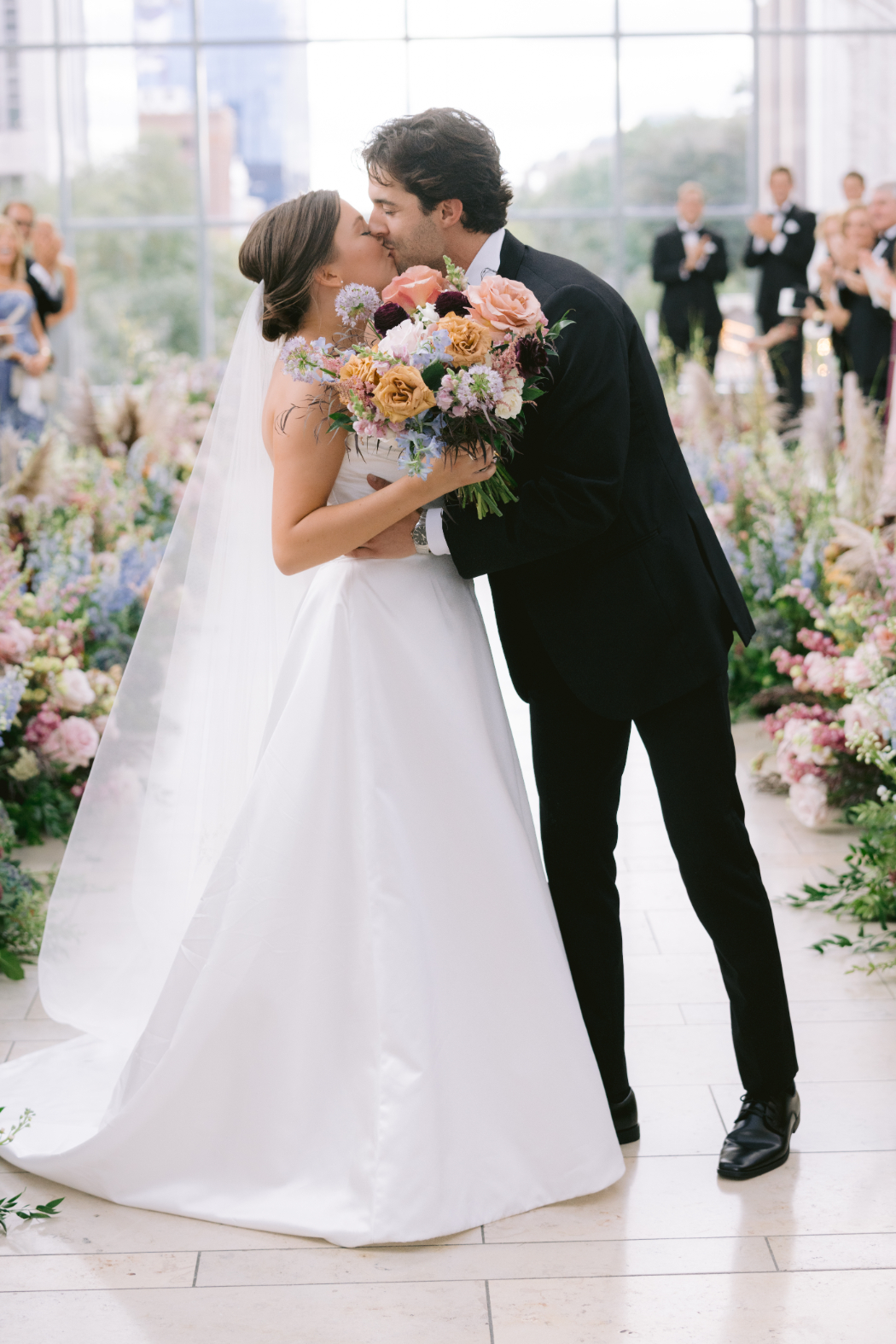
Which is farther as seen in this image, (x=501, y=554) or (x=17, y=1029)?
(x=17, y=1029)

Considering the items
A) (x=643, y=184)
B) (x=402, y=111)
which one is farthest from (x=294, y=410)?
(x=643, y=184)

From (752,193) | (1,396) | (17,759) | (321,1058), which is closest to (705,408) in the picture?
(17,759)

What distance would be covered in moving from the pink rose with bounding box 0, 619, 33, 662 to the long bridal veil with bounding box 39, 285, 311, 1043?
1.20 metres

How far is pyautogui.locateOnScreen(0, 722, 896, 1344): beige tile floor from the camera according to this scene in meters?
2.04

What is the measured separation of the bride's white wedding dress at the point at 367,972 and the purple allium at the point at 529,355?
362 mm

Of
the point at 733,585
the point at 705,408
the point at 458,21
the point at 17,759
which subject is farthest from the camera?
the point at 458,21

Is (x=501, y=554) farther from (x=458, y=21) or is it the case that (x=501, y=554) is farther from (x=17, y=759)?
(x=458, y=21)

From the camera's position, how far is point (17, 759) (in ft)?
13.5

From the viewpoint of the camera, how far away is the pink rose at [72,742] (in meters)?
4.12

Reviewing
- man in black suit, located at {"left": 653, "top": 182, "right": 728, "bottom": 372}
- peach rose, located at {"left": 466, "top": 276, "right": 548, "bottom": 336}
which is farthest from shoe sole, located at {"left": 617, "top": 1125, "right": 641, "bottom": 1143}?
man in black suit, located at {"left": 653, "top": 182, "right": 728, "bottom": 372}

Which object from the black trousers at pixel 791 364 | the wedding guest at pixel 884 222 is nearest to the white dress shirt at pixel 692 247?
the black trousers at pixel 791 364

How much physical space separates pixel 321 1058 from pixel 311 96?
12.8m

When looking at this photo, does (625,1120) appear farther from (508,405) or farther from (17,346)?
(17,346)

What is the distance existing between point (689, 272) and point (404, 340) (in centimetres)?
1022
